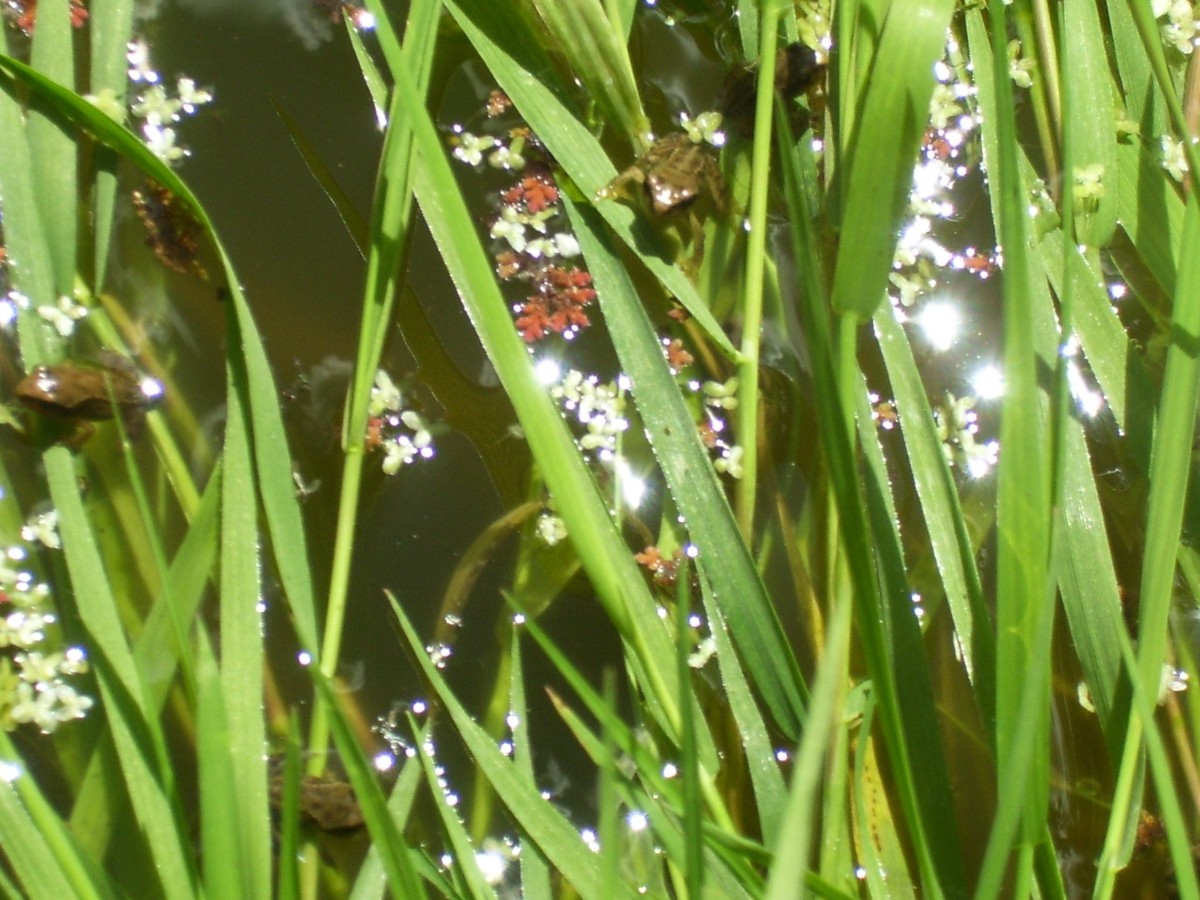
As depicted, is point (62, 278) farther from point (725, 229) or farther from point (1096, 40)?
point (1096, 40)

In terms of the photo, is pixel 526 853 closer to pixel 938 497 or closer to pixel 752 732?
pixel 752 732

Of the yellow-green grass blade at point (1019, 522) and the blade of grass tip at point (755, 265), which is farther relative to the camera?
the blade of grass tip at point (755, 265)

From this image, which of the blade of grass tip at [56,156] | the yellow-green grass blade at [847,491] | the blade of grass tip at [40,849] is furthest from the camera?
the blade of grass tip at [56,156]

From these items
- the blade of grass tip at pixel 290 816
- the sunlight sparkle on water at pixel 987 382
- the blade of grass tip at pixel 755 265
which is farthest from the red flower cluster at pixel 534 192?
the blade of grass tip at pixel 290 816

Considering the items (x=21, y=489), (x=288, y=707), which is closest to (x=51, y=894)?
(x=288, y=707)

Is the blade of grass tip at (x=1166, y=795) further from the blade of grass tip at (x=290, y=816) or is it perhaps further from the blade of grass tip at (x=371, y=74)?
the blade of grass tip at (x=371, y=74)

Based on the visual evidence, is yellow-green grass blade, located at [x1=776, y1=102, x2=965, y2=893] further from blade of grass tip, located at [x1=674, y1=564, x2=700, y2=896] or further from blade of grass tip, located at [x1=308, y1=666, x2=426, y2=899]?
blade of grass tip, located at [x1=308, y1=666, x2=426, y2=899]

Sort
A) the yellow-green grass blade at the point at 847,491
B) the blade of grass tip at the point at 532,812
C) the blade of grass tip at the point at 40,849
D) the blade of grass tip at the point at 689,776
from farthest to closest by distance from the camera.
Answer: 1. the blade of grass tip at the point at 532,812
2. the blade of grass tip at the point at 40,849
3. the yellow-green grass blade at the point at 847,491
4. the blade of grass tip at the point at 689,776
